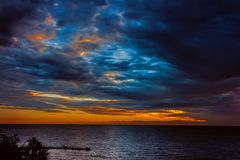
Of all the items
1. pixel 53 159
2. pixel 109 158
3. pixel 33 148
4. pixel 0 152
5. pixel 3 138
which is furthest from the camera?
pixel 109 158

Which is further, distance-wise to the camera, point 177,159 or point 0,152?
point 177,159

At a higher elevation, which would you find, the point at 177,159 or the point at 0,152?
the point at 0,152

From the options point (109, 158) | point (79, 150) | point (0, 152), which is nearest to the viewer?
point (0, 152)

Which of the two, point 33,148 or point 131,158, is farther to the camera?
point 131,158

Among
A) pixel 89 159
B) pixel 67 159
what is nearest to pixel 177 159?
pixel 89 159

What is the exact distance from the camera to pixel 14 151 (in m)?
26.5

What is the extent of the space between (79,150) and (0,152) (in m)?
73.6

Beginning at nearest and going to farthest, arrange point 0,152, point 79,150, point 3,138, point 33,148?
point 0,152
point 3,138
point 33,148
point 79,150

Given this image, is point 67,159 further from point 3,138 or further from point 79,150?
point 3,138

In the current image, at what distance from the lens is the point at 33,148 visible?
30969mm

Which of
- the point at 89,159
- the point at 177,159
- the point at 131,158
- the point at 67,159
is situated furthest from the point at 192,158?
the point at 67,159

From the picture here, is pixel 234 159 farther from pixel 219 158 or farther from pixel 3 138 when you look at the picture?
pixel 3 138

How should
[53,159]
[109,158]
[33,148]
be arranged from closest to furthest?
1. [33,148]
2. [53,159]
3. [109,158]

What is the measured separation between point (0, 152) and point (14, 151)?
4.33ft
